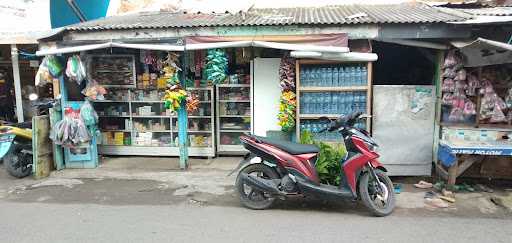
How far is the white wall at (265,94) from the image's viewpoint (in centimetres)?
768

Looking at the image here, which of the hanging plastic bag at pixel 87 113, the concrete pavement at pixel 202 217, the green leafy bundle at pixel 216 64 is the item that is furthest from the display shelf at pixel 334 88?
the hanging plastic bag at pixel 87 113

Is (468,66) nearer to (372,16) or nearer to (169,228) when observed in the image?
(372,16)

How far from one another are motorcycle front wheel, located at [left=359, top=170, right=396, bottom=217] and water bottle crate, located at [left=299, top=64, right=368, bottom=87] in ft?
6.67

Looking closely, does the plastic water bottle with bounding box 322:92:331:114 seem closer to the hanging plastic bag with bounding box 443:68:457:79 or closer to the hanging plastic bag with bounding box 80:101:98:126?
the hanging plastic bag with bounding box 443:68:457:79

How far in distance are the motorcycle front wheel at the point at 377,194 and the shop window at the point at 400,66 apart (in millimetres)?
3352

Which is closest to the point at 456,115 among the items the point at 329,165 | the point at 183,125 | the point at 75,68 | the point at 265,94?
the point at 329,165

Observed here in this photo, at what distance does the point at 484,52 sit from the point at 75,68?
6.72 metres

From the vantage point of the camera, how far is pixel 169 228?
5090 millimetres

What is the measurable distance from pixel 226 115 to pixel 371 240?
4955 millimetres

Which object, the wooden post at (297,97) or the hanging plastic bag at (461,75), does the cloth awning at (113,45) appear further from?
the hanging plastic bag at (461,75)

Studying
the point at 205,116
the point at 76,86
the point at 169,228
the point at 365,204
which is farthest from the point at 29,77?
the point at 365,204

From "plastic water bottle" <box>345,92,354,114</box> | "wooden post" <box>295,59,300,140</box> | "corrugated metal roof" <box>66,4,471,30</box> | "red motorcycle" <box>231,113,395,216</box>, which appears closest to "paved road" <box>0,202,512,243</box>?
"red motorcycle" <box>231,113,395,216</box>

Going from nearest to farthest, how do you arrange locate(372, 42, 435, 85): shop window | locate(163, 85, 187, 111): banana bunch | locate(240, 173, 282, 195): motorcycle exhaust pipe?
1. locate(240, 173, 282, 195): motorcycle exhaust pipe
2. locate(163, 85, 187, 111): banana bunch
3. locate(372, 42, 435, 85): shop window

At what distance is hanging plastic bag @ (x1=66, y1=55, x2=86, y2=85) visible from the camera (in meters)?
7.68
